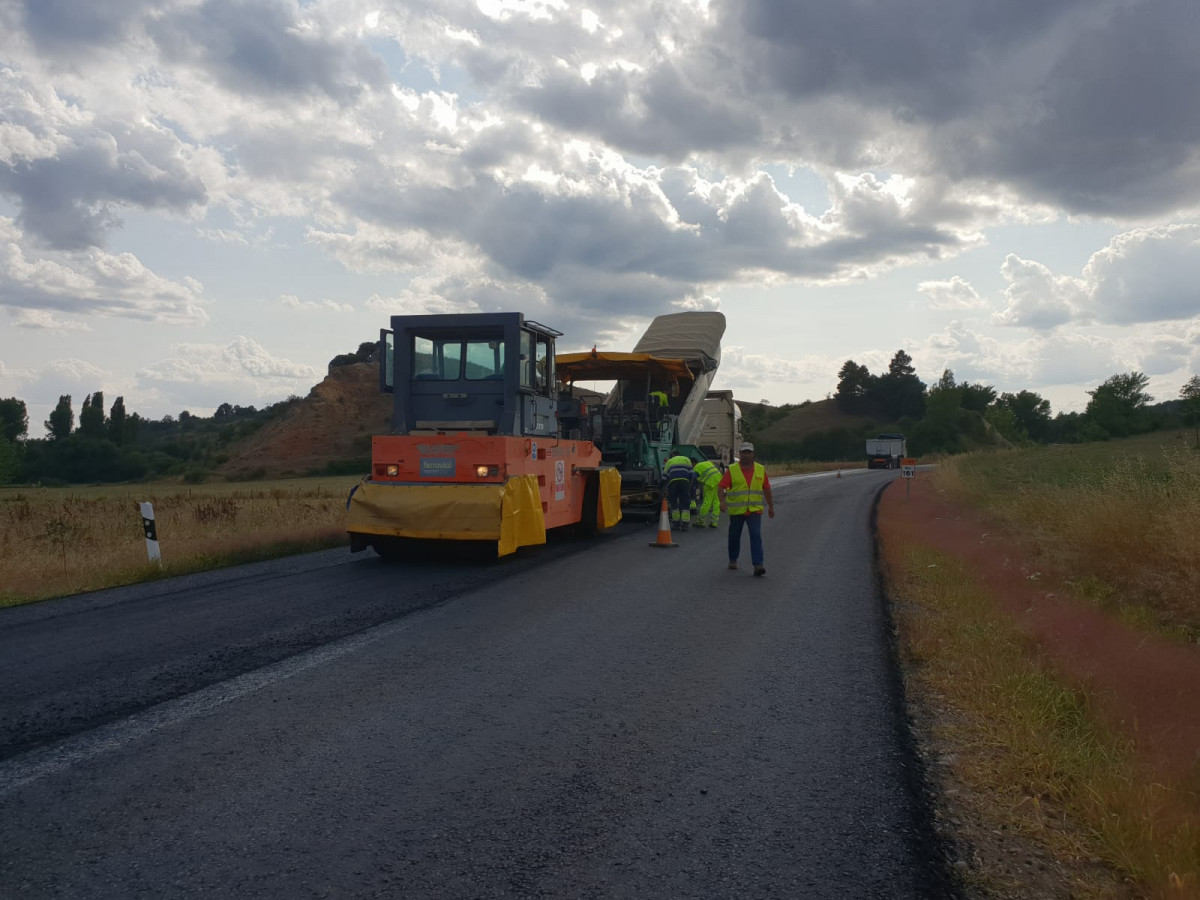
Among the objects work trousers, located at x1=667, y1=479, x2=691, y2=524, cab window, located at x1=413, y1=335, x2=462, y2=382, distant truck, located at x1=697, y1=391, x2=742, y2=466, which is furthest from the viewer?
distant truck, located at x1=697, y1=391, x2=742, y2=466

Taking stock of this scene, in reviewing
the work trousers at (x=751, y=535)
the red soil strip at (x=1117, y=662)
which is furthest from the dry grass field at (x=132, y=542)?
the red soil strip at (x=1117, y=662)

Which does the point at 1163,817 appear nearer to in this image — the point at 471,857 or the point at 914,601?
the point at 471,857

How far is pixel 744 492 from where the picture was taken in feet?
36.9

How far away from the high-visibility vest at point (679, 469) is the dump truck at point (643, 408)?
0.74m

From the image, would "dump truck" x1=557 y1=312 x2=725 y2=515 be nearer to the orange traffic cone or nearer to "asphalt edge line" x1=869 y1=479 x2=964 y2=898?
the orange traffic cone

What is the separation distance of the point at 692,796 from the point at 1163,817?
181 cm

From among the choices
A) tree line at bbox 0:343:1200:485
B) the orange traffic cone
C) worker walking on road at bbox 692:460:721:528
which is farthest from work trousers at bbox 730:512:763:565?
tree line at bbox 0:343:1200:485

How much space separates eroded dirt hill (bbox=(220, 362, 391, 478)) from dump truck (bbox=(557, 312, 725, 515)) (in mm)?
53609

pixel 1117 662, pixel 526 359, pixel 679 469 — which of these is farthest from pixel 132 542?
pixel 1117 662

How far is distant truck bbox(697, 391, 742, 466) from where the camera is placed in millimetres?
23219

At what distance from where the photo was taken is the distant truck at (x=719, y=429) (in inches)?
914

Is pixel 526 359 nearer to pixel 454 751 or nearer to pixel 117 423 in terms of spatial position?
pixel 454 751

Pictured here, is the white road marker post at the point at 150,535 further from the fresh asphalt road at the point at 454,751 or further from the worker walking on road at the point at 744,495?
the worker walking on road at the point at 744,495

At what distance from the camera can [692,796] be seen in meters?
4.01
